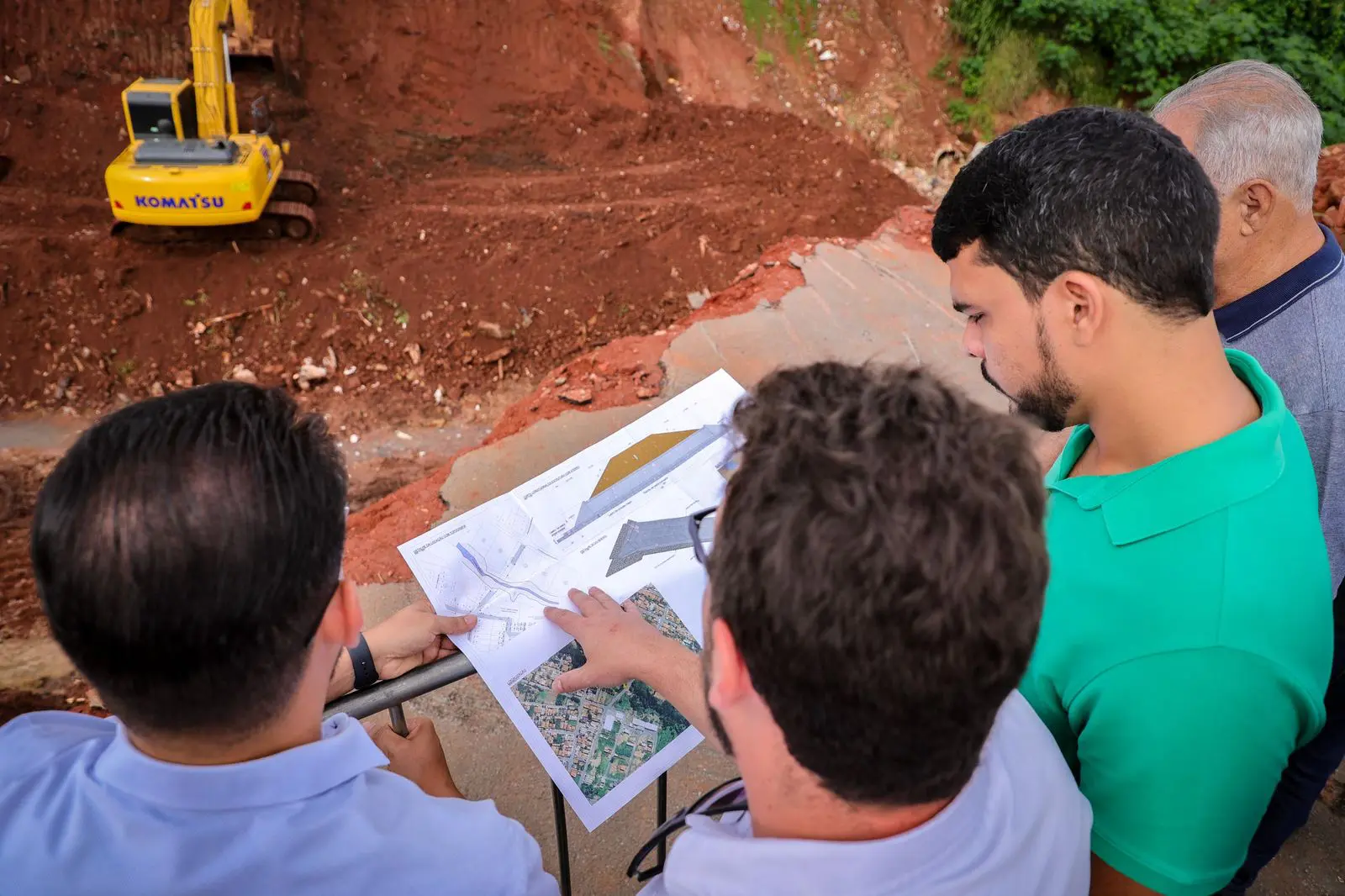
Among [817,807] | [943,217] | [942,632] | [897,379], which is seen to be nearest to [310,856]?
[817,807]

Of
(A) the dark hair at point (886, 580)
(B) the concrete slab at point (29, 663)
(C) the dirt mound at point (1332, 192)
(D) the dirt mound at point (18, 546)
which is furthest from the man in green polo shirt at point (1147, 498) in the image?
(D) the dirt mound at point (18, 546)

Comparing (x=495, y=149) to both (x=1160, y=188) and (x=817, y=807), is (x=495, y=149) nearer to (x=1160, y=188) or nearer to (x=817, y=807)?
(x=1160, y=188)

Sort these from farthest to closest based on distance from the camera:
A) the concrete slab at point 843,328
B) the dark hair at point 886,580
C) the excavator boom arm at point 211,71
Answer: the excavator boom arm at point 211,71, the concrete slab at point 843,328, the dark hair at point 886,580

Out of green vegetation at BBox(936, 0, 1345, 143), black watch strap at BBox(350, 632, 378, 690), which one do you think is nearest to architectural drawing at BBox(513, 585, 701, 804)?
black watch strap at BBox(350, 632, 378, 690)

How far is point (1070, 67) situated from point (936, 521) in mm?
10147

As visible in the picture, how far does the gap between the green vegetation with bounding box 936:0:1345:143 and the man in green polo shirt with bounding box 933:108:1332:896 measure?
842 cm

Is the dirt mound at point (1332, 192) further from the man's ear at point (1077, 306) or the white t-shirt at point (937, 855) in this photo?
the white t-shirt at point (937, 855)

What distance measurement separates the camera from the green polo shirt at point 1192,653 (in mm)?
1320

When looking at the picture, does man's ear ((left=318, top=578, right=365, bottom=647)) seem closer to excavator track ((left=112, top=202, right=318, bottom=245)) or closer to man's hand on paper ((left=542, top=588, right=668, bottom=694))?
man's hand on paper ((left=542, top=588, right=668, bottom=694))

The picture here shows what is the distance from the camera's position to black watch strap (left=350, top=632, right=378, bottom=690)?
1.79 meters

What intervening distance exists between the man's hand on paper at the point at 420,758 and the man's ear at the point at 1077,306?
1527mm

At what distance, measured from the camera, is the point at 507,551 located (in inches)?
74.7

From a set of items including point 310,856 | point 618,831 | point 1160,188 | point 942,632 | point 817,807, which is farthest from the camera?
point 618,831

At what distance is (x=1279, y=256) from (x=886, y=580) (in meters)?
2.29
